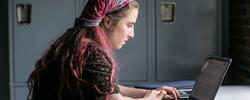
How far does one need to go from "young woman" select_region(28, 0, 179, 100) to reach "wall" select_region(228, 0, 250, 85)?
5.28 feet

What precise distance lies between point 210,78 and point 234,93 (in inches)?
13.0

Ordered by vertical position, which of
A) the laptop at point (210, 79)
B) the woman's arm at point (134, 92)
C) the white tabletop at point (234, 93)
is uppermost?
the laptop at point (210, 79)

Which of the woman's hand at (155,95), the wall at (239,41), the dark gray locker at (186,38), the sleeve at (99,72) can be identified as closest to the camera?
the sleeve at (99,72)

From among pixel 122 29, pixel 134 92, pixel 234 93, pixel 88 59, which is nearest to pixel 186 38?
pixel 234 93

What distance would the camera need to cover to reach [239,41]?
3076 mm

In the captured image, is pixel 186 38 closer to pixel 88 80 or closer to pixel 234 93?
pixel 234 93

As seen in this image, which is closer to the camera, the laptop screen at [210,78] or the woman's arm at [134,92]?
the laptop screen at [210,78]

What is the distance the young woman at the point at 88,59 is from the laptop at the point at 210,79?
35 cm

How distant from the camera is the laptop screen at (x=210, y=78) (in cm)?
145

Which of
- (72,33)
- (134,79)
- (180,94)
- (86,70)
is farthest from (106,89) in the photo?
(134,79)

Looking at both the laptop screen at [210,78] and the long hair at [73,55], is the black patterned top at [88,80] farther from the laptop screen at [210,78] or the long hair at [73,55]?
the laptop screen at [210,78]
